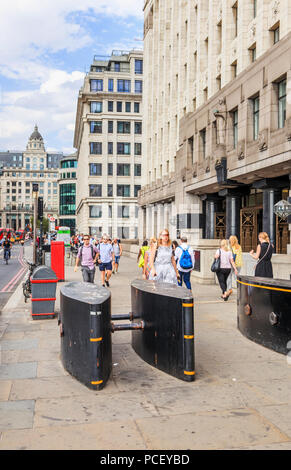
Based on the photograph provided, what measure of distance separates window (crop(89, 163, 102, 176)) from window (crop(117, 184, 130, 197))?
4111mm

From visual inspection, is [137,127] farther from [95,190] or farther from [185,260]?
[185,260]

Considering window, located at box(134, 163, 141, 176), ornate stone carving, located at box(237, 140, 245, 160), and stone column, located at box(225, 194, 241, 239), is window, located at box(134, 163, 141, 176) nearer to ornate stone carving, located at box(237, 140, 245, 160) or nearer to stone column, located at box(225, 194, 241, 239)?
stone column, located at box(225, 194, 241, 239)

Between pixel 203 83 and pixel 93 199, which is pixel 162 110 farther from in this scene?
pixel 93 199

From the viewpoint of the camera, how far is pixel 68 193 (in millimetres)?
122125

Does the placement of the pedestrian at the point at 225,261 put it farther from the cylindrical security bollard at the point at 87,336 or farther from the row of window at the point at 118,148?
the row of window at the point at 118,148

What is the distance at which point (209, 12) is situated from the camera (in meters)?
29.8

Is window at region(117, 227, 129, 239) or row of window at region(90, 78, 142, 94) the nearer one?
window at region(117, 227, 129, 239)

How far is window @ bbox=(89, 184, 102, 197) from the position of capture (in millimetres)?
80438

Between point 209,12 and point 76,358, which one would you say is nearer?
point 76,358

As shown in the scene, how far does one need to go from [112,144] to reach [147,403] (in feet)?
258

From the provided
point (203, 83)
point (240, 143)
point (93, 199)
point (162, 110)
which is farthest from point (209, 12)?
point (93, 199)

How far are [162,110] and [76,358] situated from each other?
135 ft

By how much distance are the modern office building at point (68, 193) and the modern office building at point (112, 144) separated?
3930 centimetres

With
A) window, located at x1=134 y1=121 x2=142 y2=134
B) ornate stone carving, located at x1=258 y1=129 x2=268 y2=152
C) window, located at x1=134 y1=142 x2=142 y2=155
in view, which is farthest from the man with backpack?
window, located at x1=134 y1=121 x2=142 y2=134
